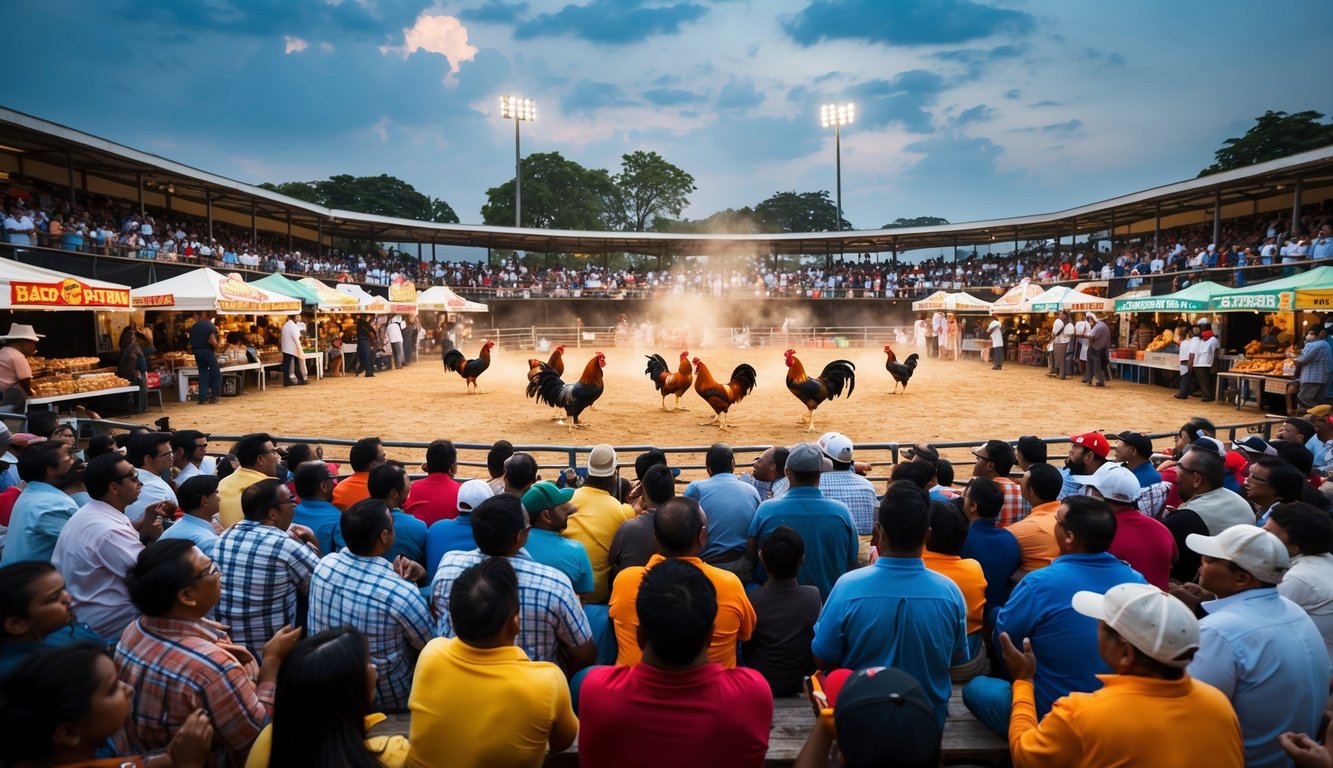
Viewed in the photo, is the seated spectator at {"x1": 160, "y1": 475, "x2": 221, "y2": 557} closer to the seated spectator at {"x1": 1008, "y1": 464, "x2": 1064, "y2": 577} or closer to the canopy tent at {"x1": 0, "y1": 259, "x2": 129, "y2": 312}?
the seated spectator at {"x1": 1008, "y1": 464, "x2": 1064, "y2": 577}

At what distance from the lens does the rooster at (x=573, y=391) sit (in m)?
13.4

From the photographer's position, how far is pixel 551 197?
6544 cm

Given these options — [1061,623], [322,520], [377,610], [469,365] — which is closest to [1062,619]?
[1061,623]

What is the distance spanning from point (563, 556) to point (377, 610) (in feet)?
3.26

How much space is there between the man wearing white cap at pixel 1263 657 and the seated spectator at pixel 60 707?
3724mm

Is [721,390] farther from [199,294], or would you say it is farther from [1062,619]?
[199,294]

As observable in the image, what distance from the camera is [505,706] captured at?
231 cm

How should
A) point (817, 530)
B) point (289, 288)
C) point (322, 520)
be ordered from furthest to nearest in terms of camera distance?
point (289, 288) < point (322, 520) < point (817, 530)

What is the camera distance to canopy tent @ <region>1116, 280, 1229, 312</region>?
16688 mm

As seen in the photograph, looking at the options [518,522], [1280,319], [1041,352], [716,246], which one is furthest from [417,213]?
[518,522]

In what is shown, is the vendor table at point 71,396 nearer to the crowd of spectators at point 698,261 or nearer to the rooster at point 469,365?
the crowd of spectators at point 698,261

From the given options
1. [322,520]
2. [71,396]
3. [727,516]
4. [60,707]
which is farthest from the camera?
[71,396]

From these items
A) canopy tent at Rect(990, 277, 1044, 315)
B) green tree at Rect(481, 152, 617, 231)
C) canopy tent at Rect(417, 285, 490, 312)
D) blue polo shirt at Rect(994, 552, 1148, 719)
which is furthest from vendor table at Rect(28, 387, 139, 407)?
green tree at Rect(481, 152, 617, 231)

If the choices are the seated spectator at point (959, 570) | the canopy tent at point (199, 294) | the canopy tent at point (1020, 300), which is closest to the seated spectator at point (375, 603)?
the seated spectator at point (959, 570)
